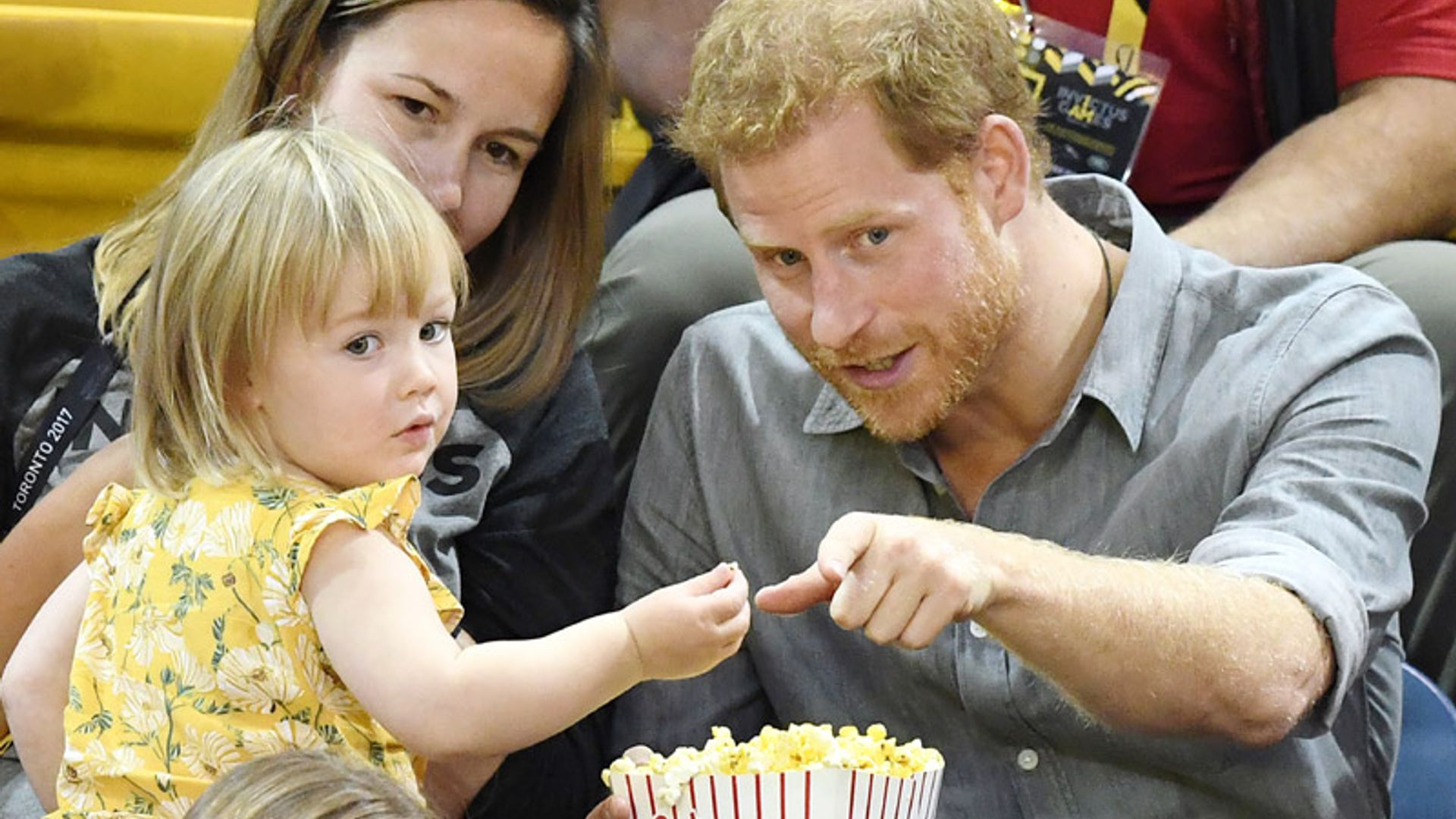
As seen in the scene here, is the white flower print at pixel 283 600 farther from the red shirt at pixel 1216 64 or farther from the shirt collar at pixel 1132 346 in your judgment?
the red shirt at pixel 1216 64

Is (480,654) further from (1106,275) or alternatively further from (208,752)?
(1106,275)

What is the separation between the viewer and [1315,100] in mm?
2578

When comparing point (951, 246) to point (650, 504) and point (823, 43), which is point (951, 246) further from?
point (650, 504)

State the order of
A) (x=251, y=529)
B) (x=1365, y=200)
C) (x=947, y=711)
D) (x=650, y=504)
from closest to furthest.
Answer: (x=251, y=529) → (x=947, y=711) → (x=650, y=504) → (x=1365, y=200)

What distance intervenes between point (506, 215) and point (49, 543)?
604mm

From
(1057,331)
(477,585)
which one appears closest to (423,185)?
(477,585)

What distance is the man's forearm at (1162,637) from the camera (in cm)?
159

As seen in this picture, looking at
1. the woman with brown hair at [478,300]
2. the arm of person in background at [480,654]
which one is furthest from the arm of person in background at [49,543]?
the arm of person in background at [480,654]

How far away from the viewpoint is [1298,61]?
A: 257 cm

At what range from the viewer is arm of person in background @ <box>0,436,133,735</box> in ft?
6.15

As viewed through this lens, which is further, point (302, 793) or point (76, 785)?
point (76, 785)

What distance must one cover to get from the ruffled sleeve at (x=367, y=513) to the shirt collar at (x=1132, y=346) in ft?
1.95

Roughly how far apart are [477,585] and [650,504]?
0.22m

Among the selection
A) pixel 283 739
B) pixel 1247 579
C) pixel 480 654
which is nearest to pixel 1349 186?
pixel 1247 579
